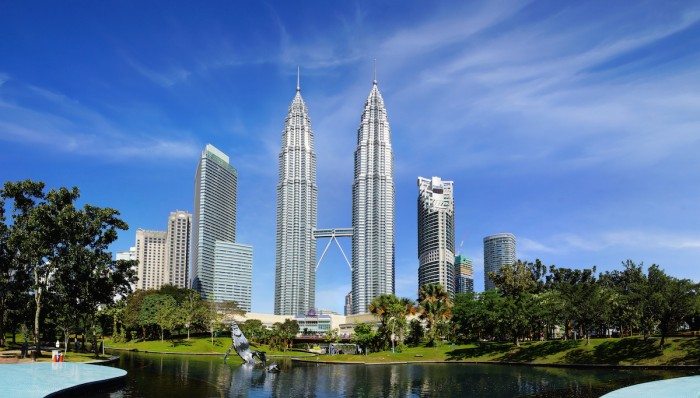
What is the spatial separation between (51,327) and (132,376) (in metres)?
69.0

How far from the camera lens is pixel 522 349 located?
99.6 metres

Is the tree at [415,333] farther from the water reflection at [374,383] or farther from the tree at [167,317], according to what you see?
the tree at [167,317]

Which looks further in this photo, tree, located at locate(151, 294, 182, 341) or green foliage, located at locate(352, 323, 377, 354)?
tree, located at locate(151, 294, 182, 341)

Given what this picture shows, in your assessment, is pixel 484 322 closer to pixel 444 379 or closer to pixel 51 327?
pixel 444 379

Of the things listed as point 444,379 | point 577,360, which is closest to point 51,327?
point 444,379

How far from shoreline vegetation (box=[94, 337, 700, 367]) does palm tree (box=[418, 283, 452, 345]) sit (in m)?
7.87

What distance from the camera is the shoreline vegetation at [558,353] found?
78.0m

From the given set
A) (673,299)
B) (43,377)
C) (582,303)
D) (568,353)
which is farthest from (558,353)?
(43,377)

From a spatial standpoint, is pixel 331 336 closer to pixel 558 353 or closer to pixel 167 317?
pixel 167 317

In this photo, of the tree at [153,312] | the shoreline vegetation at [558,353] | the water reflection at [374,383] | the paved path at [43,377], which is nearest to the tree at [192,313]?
the tree at [153,312]

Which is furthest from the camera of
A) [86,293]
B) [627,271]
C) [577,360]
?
[627,271]

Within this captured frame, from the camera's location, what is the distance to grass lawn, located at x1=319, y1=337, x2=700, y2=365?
78000 millimetres

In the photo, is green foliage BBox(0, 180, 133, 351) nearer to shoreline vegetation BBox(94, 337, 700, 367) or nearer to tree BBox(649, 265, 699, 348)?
shoreline vegetation BBox(94, 337, 700, 367)

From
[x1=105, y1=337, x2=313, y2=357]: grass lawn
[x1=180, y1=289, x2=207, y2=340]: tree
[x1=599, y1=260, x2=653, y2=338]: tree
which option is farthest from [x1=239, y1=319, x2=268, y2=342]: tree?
[x1=599, y1=260, x2=653, y2=338]: tree
